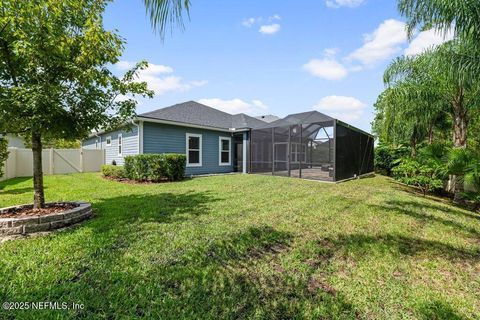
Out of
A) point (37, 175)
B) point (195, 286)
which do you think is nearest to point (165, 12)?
point (195, 286)

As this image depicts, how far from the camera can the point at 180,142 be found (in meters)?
11.6

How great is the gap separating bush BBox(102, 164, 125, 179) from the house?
97 centimetres

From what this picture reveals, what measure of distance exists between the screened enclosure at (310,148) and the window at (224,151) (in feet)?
4.99

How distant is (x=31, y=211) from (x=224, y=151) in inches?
407

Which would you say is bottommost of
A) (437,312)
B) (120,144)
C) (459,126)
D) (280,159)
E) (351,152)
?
(437,312)

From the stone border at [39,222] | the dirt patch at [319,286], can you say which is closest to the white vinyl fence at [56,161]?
the stone border at [39,222]

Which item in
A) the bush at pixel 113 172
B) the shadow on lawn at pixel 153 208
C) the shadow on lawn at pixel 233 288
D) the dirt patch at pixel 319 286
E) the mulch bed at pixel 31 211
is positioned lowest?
the dirt patch at pixel 319 286

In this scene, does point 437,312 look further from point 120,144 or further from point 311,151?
point 120,144

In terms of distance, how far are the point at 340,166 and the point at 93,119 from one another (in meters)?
9.98

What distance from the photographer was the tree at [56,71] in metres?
3.38

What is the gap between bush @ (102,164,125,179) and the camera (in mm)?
10309

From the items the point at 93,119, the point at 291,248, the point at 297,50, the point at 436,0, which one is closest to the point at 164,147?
the point at 93,119

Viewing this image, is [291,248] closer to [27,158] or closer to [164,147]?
[164,147]

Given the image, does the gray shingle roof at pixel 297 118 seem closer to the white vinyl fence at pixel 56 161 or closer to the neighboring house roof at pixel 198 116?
the neighboring house roof at pixel 198 116
